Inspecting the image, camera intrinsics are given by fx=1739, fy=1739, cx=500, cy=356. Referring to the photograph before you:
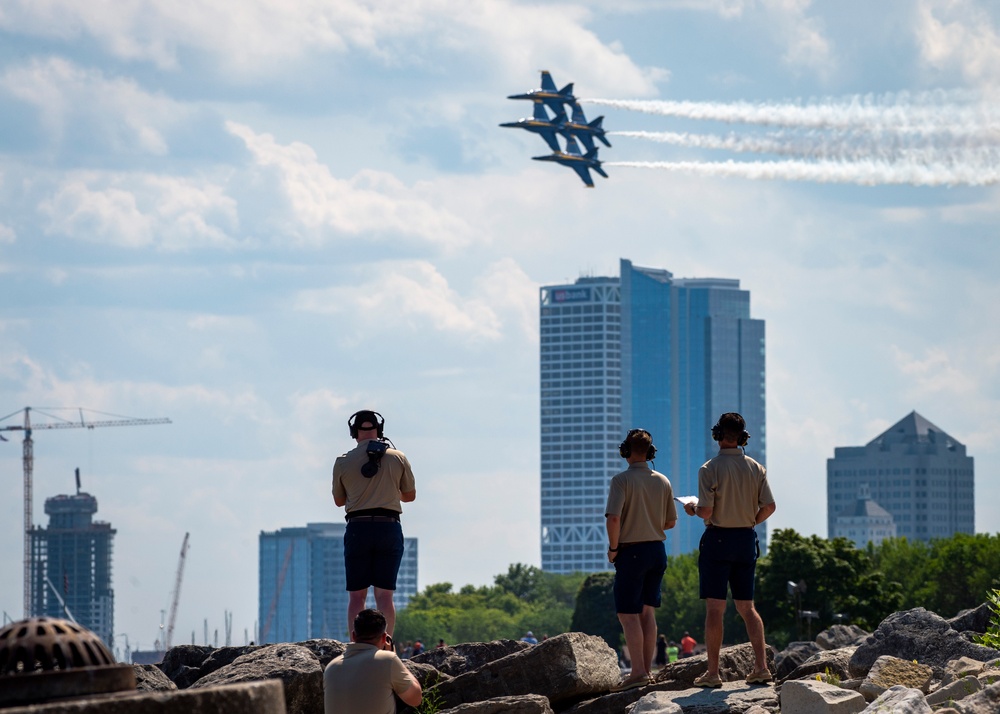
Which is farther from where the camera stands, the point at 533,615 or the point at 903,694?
the point at 533,615

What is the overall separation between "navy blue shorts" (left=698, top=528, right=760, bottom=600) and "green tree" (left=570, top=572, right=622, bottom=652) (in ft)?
340

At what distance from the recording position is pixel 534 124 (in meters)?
115

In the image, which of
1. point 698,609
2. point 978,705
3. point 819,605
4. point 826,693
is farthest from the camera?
point 698,609

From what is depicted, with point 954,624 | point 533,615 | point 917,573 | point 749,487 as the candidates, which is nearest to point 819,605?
point 917,573

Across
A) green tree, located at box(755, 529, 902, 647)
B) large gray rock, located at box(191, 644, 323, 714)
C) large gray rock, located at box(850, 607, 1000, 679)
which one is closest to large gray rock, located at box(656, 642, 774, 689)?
large gray rock, located at box(850, 607, 1000, 679)

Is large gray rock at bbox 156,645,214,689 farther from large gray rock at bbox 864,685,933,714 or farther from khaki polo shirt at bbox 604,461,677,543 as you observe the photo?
large gray rock at bbox 864,685,933,714

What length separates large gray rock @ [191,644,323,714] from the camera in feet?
46.8

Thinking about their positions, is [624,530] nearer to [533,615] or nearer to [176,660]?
[176,660]

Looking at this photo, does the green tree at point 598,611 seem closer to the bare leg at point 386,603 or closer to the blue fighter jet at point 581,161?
the blue fighter jet at point 581,161

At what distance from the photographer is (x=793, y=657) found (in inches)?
928

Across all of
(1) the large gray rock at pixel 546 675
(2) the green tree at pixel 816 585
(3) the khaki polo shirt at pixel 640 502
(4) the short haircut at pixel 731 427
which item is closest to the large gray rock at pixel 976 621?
(1) the large gray rock at pixel 546 675

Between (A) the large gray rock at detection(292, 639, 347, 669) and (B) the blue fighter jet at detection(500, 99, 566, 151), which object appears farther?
(B) the blue fighter jet at detection(500, 99, 566, 151)

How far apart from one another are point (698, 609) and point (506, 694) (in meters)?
109

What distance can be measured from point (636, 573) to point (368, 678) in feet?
13.3
